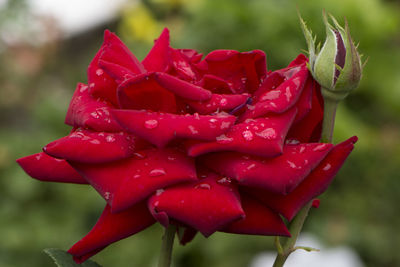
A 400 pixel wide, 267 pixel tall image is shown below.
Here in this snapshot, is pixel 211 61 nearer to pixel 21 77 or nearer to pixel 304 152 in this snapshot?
pixel 304 152

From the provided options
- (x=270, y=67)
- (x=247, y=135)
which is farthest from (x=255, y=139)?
(x=270, y=67)

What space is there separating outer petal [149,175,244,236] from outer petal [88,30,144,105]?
0.09m

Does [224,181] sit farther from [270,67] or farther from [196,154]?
[270,67]

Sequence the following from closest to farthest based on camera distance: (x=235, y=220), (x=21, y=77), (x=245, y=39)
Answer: (x=235, y=220) < (x=245, y=39) < (x=21, y=77)

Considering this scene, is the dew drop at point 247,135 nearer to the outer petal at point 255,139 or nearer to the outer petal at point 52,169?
the outer petal at point 255,139

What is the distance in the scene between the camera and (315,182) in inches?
13.9

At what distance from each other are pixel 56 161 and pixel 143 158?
2.9 inches

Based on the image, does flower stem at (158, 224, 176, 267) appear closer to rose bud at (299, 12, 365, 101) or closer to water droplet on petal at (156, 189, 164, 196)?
water droplet on petal at (156, 189, 164, 196)

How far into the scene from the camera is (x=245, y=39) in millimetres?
1839

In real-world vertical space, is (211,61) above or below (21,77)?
above

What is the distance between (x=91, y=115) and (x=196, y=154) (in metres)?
0.08

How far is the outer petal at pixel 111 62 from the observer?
1.31 ft

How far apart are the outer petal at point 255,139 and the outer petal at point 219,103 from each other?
0.06 feet

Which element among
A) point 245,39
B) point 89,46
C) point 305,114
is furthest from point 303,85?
point 89,46
